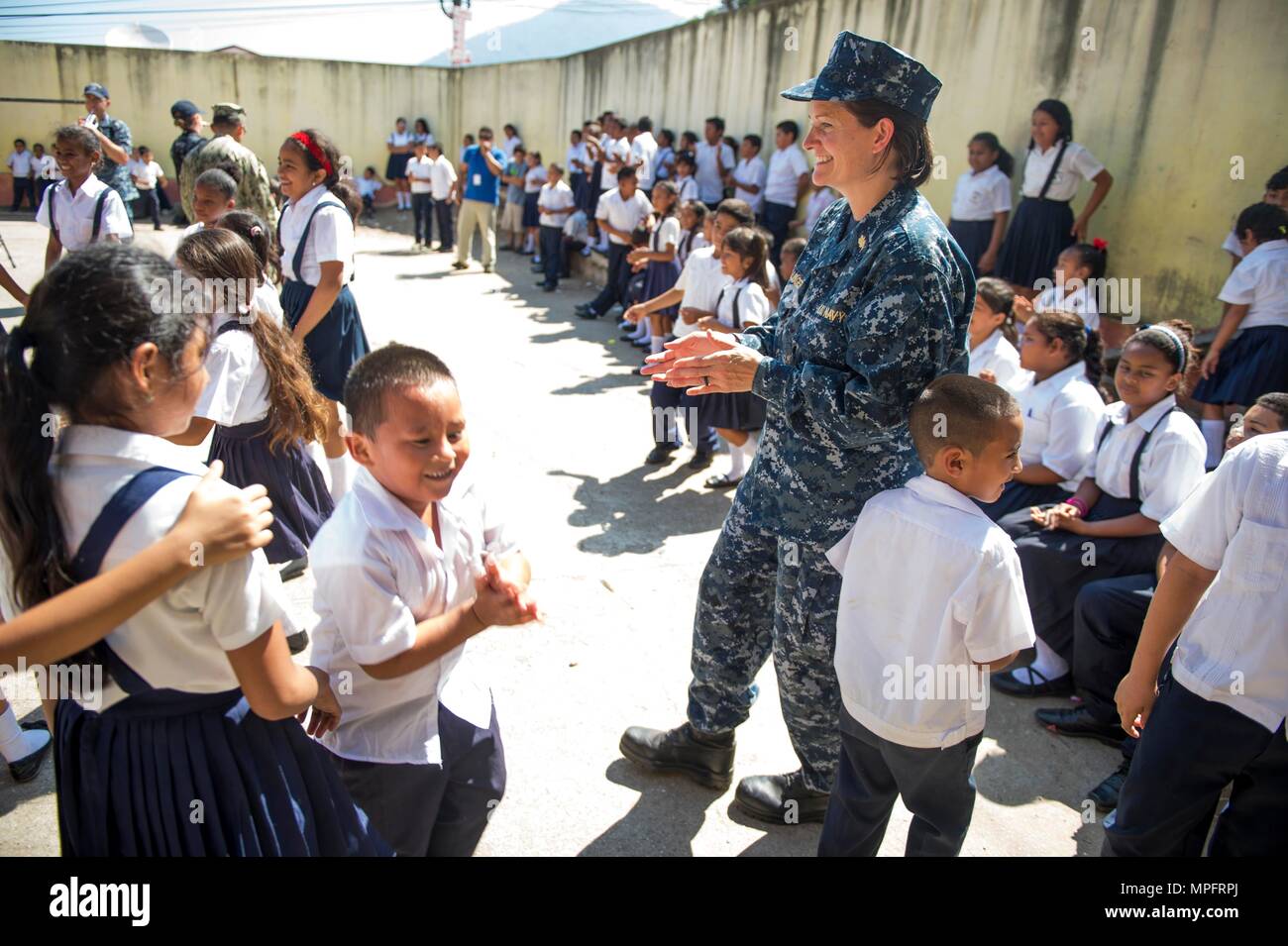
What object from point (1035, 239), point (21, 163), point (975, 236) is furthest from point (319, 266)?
point (21, 163)

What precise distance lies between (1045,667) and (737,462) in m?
2.24

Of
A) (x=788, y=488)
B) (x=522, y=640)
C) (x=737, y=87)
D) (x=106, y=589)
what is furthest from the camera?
(x=737, y=87)

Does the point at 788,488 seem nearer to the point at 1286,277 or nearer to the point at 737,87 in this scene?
the point at 1286,277

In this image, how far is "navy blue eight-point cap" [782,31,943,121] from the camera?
85.0 inches

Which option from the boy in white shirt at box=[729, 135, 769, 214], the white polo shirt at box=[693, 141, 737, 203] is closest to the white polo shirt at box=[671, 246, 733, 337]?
the boy in white shirt at box=[729, 135, 769, 214]

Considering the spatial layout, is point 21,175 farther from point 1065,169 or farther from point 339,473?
point 1065,169

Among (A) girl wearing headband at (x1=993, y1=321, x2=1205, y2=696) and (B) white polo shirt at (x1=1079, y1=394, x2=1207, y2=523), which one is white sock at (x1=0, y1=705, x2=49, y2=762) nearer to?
(A) girl wearing headband at (x1=993, y1=321, x2=1205, y2=696)

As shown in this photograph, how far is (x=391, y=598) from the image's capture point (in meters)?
1.64

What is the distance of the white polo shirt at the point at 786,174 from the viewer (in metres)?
9.91

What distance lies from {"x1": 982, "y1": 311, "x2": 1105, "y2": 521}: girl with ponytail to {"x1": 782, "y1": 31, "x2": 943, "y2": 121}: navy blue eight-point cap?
189 centimetres

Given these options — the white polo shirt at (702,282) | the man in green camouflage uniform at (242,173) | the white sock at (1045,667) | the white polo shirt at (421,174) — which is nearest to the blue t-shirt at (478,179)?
the white polo shirt at (421,174)

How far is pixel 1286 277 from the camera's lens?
4.76 metres

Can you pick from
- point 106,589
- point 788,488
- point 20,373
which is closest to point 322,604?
point 106,589
